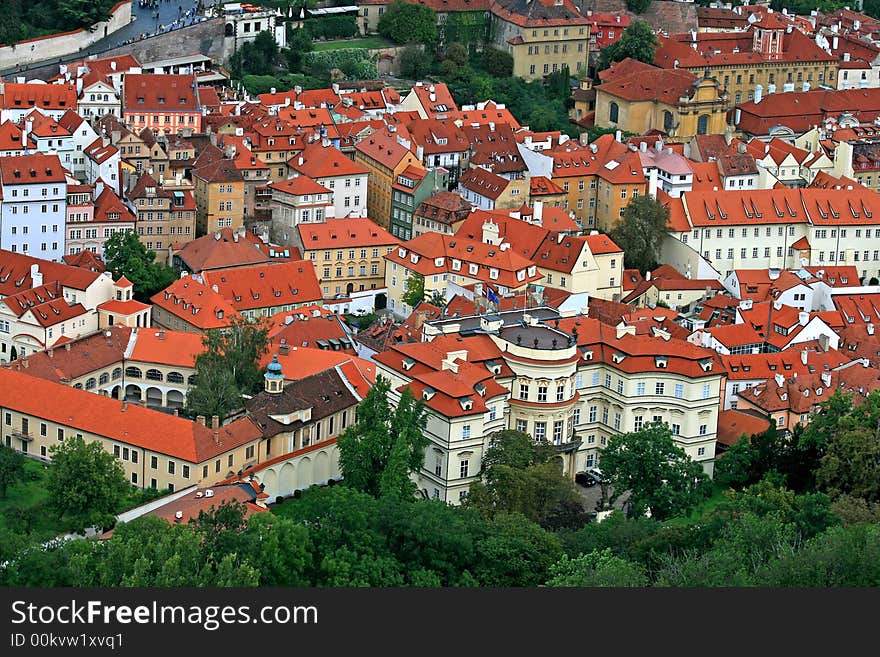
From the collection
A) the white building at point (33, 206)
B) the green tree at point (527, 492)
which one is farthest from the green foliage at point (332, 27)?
the green tree at point (527, 492)

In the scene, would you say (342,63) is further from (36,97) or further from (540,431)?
(540,431)

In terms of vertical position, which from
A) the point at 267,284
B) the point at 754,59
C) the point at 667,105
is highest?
the point at 754,59

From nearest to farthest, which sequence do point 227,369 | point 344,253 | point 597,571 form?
1. point 597,571
2. point 227,369
3. point 344,253

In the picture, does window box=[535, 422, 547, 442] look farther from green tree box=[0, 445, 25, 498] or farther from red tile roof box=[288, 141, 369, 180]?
red tile roof box=[288, 141, 369, 180]

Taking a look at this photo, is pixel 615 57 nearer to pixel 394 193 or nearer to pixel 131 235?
pixel 394 193

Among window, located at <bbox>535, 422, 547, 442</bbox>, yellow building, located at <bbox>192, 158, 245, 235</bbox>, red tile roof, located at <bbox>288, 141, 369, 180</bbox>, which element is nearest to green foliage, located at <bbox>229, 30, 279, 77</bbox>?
red tile roof, located at <bbox>288, 141, 369, 180</bbox>

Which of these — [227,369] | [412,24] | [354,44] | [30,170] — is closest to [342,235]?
[30,170]

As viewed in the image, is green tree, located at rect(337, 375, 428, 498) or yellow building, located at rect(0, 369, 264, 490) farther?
yellow building, located at rect(0, 369, 264, 490)
